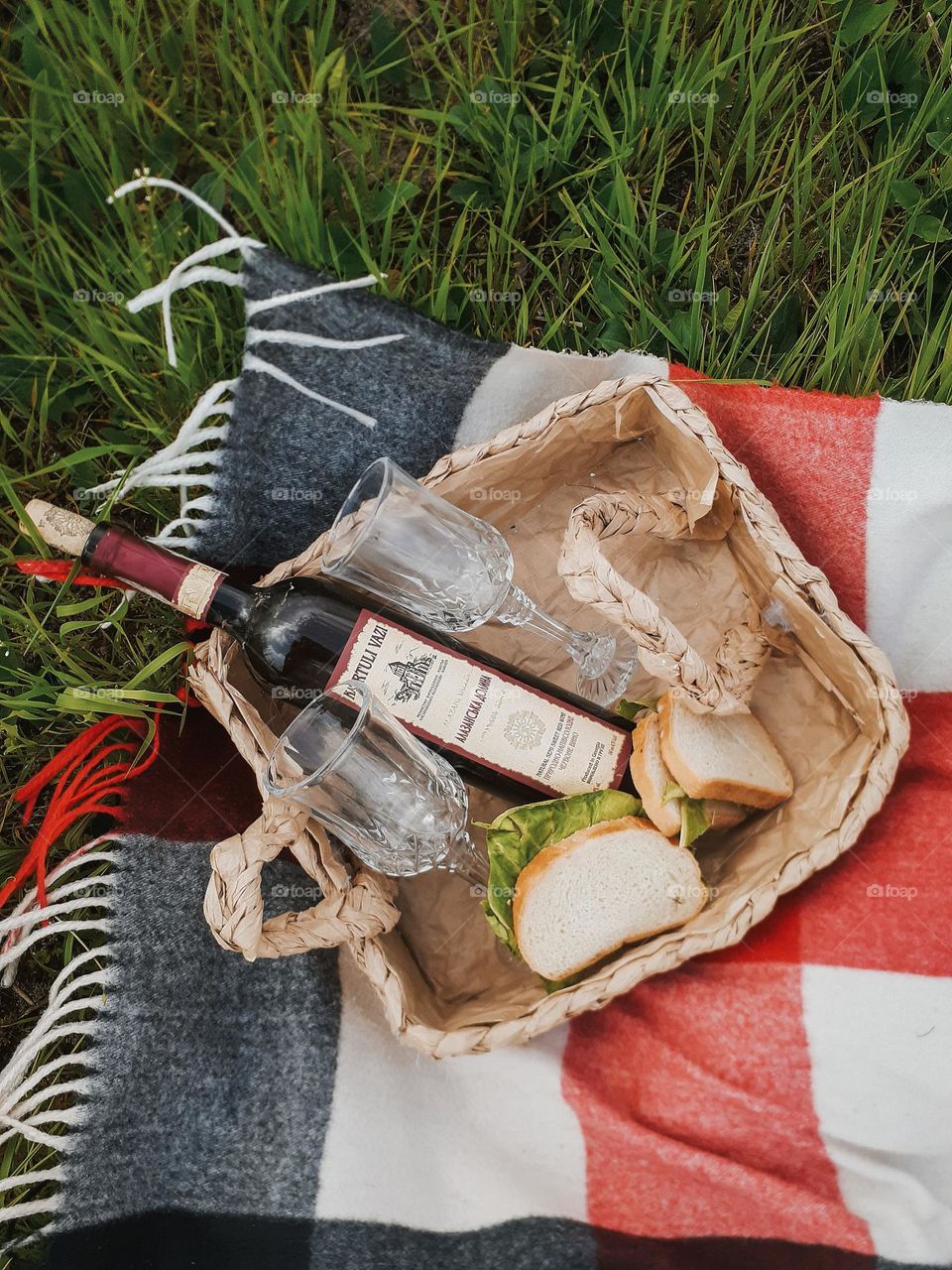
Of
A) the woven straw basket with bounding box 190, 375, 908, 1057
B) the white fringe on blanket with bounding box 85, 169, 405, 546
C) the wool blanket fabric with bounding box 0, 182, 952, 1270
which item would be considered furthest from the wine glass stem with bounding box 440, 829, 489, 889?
the white fringe on blanket with bounding box 85, 169, 405, 546

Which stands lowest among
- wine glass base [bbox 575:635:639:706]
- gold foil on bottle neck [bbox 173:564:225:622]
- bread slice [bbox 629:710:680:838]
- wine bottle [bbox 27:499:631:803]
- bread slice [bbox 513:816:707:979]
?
bread slice [bbox 513:816:707:979]

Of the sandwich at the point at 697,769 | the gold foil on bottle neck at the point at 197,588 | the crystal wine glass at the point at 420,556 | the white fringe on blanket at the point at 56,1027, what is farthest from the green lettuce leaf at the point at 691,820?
the white fringe on blanket at the point at 56,1027

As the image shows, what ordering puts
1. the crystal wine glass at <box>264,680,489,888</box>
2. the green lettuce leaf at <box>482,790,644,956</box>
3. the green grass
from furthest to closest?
the green grass, the green lettuce leaf at <box>482,790,644,956</box>, the crystal wine glass at <box>264,680,489,888</box>

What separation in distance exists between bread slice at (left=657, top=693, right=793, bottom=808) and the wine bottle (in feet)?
0.22

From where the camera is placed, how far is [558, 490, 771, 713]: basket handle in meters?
0.80

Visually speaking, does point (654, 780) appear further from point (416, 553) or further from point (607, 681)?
point (416, 553)

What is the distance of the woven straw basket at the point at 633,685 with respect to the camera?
0.80 meters

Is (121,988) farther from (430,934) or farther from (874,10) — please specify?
(874,10)

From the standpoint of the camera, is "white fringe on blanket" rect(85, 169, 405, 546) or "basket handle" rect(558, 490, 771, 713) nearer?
"basket handle" rect(558, 490, 771, 713)

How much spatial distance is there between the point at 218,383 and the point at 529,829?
606 millimetres

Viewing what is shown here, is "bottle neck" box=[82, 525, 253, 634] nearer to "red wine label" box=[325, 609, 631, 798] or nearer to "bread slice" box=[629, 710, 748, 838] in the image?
"red wine label" box=[325, 609, 631, 798]

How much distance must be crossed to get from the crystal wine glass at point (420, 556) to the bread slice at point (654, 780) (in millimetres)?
168

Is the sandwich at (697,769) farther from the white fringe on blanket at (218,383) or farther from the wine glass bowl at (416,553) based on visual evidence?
the white fringe on blanket at (218,383)

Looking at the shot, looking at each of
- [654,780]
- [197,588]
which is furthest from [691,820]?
[197,588]
